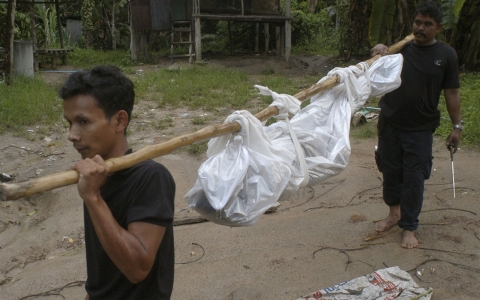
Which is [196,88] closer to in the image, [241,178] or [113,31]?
[241,178]

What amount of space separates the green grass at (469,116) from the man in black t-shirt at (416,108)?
2.86m

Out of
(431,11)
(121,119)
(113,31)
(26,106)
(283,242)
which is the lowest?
(283,242)

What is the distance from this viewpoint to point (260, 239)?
14.2 feet

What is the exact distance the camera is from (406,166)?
4.03m

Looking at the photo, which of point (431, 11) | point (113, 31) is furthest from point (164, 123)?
point (113, 31)

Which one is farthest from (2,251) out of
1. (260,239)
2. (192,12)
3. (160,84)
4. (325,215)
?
(192,12)

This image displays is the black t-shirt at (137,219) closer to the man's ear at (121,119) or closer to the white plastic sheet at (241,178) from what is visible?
the man's ear at (121,119)

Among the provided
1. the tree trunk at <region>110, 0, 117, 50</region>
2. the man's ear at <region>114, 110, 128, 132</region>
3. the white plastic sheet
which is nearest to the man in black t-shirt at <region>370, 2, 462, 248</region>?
the white plastic sheet

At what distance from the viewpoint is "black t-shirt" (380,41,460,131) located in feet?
12.7

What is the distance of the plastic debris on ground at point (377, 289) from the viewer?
10.8ft

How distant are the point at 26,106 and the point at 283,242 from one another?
17.1ft

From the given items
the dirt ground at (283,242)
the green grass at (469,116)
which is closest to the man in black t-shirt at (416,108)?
the dirt ground at (283,242)

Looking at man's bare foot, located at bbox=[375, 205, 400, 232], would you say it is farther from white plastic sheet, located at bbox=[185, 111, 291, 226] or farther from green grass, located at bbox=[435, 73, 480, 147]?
green grass, located at bbox=[435, 73, 480, 147]

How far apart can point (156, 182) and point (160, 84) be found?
8906 mm
